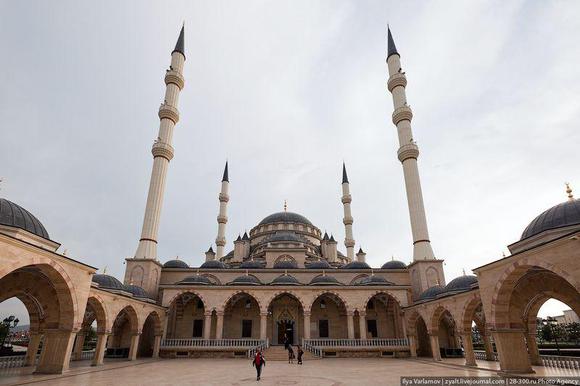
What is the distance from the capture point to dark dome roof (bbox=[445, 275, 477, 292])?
17.2 metres

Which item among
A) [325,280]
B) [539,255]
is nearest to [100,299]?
[325,280]

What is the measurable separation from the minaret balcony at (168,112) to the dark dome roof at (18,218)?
52.4ft

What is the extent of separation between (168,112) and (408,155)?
2017 cm

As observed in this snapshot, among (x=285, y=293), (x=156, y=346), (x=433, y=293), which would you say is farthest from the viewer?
(x=285, y=293)

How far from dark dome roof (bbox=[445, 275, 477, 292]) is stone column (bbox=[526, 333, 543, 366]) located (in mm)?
3196

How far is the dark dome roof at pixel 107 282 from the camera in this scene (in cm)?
1764

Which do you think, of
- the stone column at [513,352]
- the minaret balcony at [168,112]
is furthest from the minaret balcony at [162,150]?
the stone column at [513,352]

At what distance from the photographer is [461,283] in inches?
690

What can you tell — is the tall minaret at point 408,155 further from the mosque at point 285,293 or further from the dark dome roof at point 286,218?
the dark dome roof at point 286,218

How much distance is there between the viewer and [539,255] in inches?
385

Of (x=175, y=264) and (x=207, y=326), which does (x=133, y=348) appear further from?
(x=175, y=264)

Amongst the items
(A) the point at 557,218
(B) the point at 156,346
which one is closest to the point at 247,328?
(B) the point at 156,346

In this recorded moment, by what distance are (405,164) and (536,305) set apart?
1517cm

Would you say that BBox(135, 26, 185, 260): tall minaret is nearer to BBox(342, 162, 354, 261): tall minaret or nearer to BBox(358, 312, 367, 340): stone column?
BBox(358, 312, 367, 340): stone column
